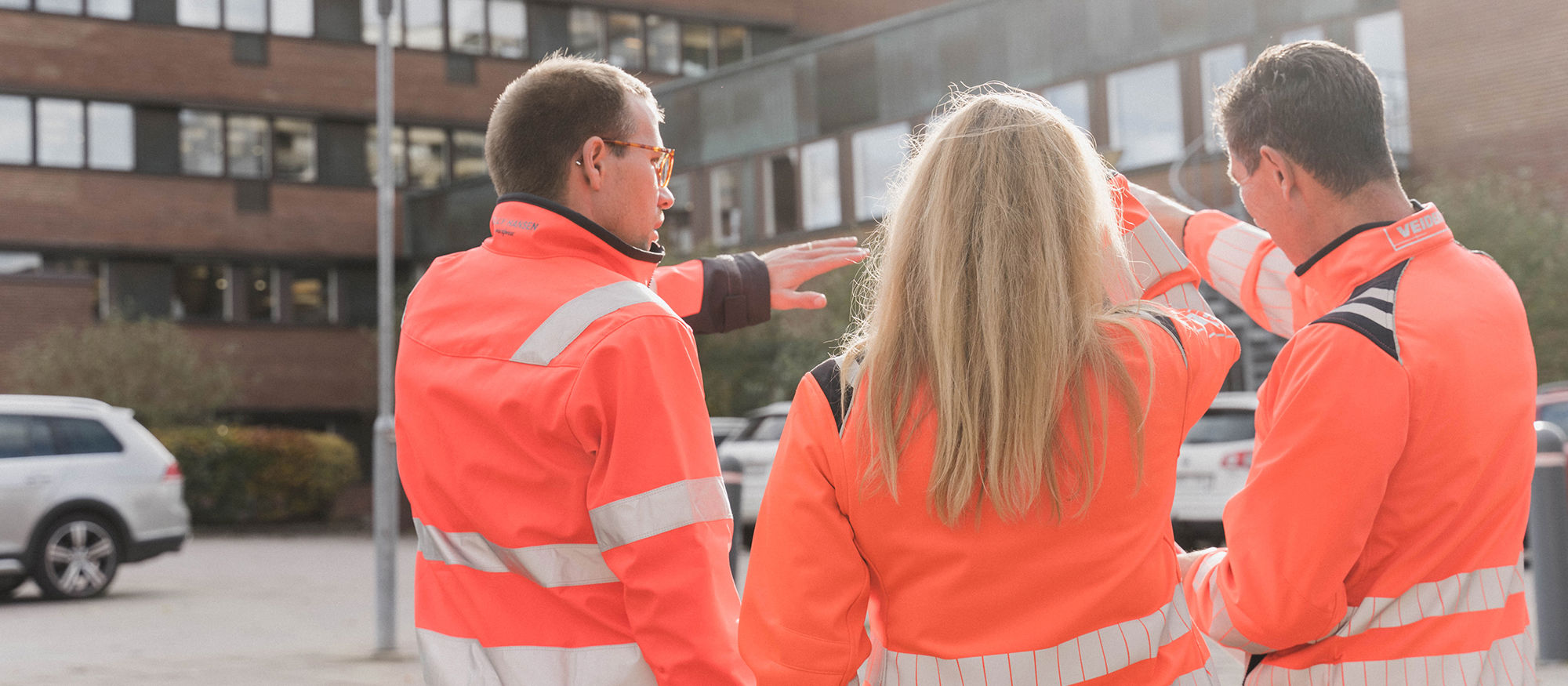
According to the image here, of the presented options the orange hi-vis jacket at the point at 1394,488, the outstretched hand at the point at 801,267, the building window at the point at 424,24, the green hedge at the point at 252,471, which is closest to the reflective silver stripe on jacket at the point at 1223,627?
the orange hi-vis jacket at the point at 1394,488

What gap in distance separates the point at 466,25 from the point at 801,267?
32714mm

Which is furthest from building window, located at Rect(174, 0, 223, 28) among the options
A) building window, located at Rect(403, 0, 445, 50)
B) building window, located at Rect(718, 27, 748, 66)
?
building window, located at Rect(718, 27, 748, 66)

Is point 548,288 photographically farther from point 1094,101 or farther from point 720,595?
point 1094,101

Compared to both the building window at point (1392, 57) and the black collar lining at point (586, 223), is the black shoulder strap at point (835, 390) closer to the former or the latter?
the black collar lining at point (586, 223)

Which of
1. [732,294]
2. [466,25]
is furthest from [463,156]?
[732,294]

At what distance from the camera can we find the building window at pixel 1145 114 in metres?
21.1

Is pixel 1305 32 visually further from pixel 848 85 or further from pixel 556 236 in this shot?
pixel 556 236

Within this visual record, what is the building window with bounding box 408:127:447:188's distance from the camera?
110 ft

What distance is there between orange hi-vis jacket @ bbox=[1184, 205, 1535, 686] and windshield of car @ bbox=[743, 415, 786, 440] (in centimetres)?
1493

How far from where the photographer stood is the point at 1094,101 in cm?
2173

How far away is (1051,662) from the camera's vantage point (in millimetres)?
1905

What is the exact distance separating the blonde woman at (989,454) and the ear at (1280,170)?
0.36 m

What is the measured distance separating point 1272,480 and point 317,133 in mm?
33055

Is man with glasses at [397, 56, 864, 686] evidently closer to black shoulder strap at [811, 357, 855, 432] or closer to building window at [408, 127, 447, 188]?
black shoulder strap at [811, 357, 855, 432]
